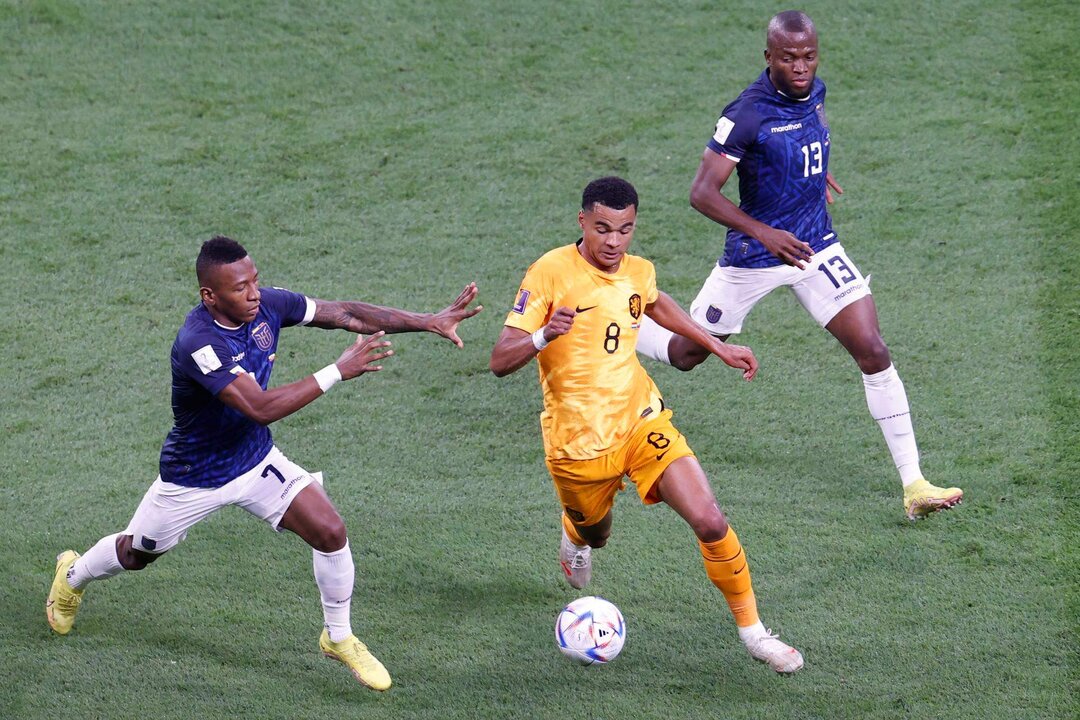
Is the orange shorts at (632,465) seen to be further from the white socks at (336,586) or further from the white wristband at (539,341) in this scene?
the white socks at (336,586)

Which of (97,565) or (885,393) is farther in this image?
(885,393)

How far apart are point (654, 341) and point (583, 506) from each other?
198 cm

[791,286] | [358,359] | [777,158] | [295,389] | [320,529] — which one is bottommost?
[320,529]

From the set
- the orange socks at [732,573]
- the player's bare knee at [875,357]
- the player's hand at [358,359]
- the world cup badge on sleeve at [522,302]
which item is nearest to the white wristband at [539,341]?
the world cup badge on sleeve at [522,302]

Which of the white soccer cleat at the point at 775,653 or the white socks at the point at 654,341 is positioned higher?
the white socks at the point at 654,341

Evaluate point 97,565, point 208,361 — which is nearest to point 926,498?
point 208,361

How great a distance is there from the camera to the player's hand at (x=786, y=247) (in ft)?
24.6

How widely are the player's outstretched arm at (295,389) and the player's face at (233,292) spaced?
32 cm

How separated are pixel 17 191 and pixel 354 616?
591 centimetres

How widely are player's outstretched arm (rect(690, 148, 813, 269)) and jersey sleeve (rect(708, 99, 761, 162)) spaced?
1.9 inches

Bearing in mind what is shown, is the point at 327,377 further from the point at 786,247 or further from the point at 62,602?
the point at 786,247

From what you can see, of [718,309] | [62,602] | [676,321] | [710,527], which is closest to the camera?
[710,527]

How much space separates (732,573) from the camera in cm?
642

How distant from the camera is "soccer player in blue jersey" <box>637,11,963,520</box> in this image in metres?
7.50
